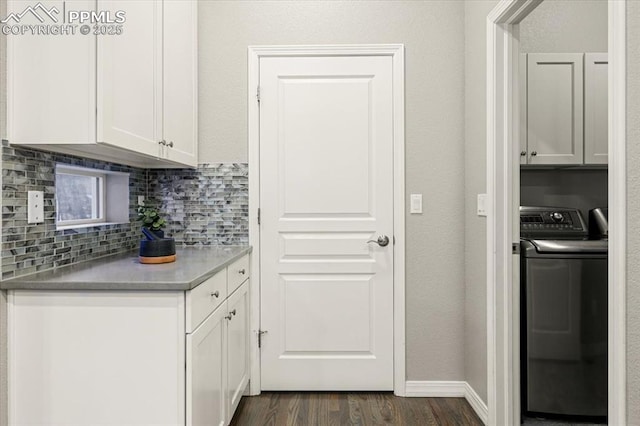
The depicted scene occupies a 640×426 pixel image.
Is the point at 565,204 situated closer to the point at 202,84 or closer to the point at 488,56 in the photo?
the point at 488,56

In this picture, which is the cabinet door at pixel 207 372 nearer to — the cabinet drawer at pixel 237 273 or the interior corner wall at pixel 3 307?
the cabinet drawer at pixel 237 273

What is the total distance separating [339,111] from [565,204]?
1.64 m

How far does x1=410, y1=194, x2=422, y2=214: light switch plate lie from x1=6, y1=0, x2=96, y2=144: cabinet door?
178 cm

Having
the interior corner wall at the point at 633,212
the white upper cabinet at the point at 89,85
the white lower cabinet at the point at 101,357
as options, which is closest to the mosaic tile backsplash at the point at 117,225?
the white upper cabinet at the point at 89,85

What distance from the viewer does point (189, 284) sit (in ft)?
4.75

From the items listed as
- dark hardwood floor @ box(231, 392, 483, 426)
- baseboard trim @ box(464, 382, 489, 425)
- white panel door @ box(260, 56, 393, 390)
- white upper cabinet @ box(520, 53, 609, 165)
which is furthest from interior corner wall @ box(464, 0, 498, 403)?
white panel door @ box(260, 56, 393, 390)

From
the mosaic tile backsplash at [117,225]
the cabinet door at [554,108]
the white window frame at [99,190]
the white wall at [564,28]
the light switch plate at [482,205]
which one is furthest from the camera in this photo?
the white wall at [564,28]

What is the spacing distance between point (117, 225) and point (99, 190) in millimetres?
210

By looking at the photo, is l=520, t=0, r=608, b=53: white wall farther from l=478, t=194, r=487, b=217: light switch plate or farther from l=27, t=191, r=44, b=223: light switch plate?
l=27, t=191, r=44, b=223: light switch plate

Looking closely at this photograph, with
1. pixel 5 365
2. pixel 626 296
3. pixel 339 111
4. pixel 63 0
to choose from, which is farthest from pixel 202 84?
pixel 626 296

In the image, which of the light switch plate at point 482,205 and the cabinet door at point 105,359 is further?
the light switch plate at point 482,205

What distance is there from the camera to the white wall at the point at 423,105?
8.63 ft

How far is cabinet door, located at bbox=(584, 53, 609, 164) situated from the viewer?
2582mm

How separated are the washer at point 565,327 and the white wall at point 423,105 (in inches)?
17.0
